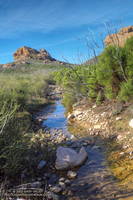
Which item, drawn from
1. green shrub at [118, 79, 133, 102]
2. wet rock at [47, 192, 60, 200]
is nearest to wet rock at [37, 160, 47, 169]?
wet rock at [47, 192, 60, 200]

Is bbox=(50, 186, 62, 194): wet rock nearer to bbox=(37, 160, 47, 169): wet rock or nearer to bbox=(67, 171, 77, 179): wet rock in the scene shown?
bbox=(67, 171, 77, 179): wet rock

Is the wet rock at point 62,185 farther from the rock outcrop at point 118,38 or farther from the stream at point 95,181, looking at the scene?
the rock outcrop at point 118,38

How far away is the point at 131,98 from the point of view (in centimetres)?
676

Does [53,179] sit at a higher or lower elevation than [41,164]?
lower

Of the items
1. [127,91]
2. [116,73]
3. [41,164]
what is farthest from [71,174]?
[116,73]

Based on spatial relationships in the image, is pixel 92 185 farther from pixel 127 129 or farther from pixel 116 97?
pixel 116 97

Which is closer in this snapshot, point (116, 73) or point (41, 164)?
point (41, 164)

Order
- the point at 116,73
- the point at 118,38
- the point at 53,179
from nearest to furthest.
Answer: the point at 53,179
the point at 116,73
the point at 118,38

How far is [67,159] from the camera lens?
4.34 meters

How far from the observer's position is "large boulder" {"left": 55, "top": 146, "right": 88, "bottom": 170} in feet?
13.9

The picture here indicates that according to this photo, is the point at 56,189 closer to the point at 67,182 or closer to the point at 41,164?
the point at 67,182

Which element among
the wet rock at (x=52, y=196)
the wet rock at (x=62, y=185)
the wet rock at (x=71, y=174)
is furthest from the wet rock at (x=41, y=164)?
the wet rock at (x=52, y=196)

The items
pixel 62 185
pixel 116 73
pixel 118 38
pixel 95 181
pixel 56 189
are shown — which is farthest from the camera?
pixel 118 38

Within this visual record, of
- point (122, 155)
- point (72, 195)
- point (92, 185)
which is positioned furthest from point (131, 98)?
point (72, 195)
